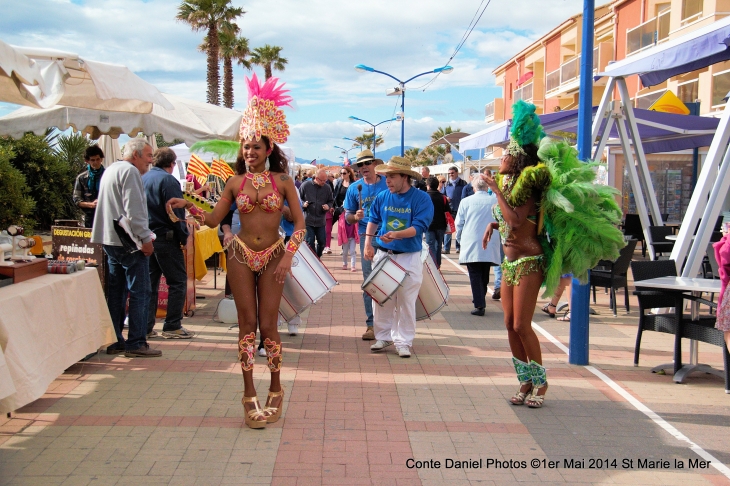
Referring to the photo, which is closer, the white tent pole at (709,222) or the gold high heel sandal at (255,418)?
the gold high heel sandal at (255,418)

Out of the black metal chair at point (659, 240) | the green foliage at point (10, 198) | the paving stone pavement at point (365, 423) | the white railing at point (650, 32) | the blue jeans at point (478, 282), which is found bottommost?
the paving stone pavement at point (365, 423)

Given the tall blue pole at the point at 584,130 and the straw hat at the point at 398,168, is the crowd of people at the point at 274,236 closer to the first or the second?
the straw hat at the point at 398,168

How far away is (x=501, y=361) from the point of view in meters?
7.01

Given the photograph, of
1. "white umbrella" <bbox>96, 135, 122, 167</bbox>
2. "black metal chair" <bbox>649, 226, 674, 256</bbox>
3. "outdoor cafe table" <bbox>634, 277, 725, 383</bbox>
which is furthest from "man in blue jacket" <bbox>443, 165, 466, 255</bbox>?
"outdoor cafe table" <bbox>634, 277, 725, 383</bbox>

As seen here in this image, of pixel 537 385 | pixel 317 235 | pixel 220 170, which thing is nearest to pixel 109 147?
pixel 220 170

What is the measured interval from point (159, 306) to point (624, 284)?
20.6 feet

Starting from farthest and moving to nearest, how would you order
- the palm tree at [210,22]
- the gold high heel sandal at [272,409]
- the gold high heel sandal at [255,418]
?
the palm tree at [210,22]
the gold high heel sandal at [272,409]
the gold high heel sandal at [255,418]

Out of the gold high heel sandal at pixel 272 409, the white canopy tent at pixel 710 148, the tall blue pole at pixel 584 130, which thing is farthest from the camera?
the white canopy tent at pixel 710 148

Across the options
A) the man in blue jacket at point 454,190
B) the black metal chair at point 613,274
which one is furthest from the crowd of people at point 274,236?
the man in blue jacket at point 454,190

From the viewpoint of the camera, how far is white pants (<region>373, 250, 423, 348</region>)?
7.06 metres

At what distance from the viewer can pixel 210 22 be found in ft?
109

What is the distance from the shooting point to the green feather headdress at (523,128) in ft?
17.6

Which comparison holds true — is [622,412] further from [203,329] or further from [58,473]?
[203,329]

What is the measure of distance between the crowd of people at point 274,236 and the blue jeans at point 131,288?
11mm
